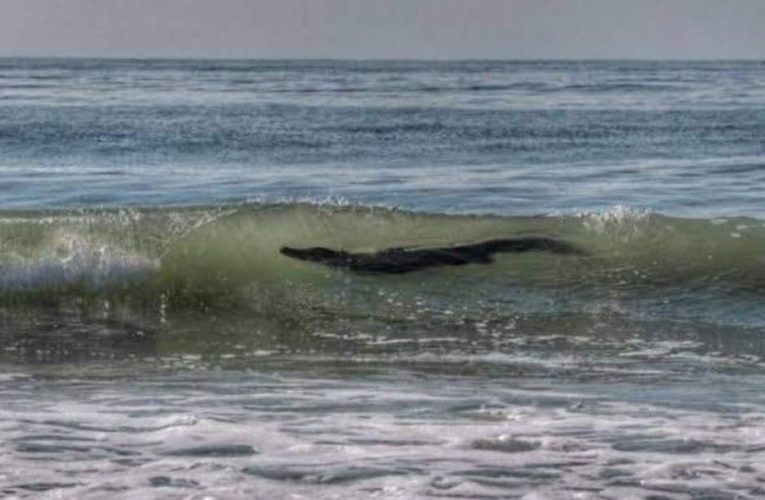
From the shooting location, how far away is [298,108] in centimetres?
3944

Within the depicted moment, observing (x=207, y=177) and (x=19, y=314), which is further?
(x=207, y=177)

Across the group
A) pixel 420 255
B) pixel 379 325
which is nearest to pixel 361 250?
pixel 420 255

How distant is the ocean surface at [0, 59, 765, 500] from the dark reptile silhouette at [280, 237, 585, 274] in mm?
132

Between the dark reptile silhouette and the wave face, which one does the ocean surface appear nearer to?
the wave face

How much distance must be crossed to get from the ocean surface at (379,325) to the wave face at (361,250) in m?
0.03

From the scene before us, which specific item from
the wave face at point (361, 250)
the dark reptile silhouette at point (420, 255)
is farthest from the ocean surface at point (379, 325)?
the dark reptile silhouette at point (420, 255)

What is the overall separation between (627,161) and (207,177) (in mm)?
5929

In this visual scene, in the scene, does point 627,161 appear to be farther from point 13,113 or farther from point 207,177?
point 13,113

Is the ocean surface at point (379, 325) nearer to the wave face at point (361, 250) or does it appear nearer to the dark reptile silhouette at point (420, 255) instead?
the wave face at point (361, 250)

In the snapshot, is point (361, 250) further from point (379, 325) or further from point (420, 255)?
point (379, 325)

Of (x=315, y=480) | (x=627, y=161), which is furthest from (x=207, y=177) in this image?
(x=315, y=480)

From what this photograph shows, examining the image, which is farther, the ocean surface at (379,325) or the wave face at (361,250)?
the wave face at (361,250)

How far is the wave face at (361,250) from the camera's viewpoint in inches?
512

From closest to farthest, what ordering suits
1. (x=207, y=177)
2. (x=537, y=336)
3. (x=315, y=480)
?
(x=315, y=480)
(x=537, y=336)
(x=207, y=177)
